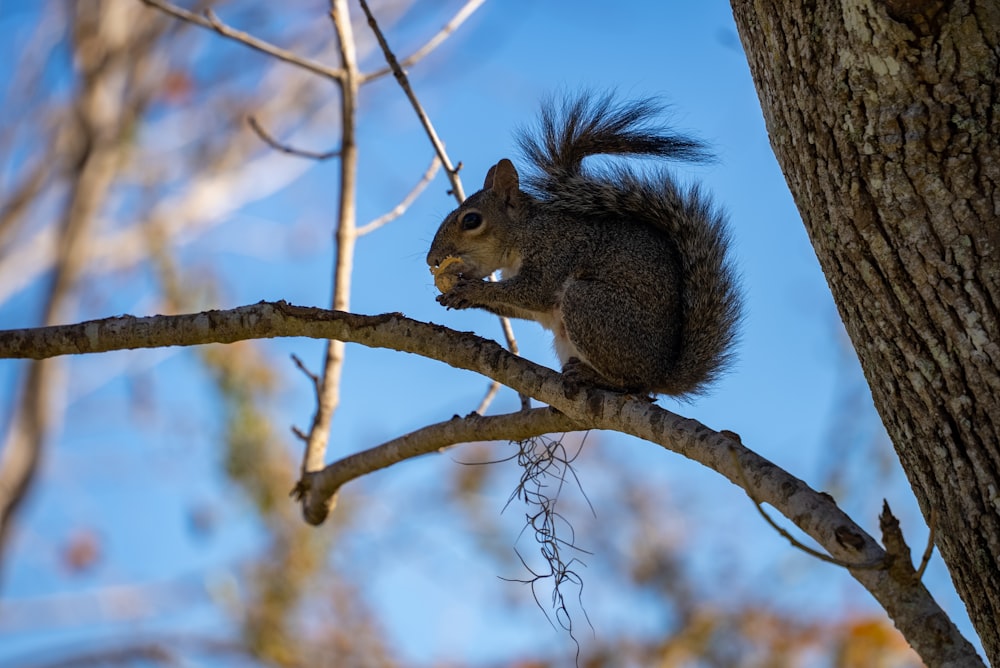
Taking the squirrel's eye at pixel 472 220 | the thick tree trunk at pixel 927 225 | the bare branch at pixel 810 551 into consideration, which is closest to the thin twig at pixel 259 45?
the squirrel's eye at pixel 472 220

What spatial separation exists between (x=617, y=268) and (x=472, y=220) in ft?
2.48

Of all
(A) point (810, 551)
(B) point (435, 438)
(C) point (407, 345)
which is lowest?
(A) point (810, 551)

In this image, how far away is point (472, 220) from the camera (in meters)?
3.93

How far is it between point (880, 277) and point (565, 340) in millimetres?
1570

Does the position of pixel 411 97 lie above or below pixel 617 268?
above

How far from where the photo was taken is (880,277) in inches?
80.7

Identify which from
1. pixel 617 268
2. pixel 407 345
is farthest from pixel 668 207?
pixel 407 345

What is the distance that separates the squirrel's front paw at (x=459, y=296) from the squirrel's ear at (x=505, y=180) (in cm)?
60

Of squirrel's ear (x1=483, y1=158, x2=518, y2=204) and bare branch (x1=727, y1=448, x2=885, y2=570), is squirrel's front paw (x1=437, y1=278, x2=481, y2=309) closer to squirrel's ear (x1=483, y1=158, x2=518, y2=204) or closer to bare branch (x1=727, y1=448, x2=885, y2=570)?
squirrel's ear (x1=483, y1=158, x2=518, y2=204)

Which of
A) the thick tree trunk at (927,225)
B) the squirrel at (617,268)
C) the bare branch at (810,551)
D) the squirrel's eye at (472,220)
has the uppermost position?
the squirrel's eye at (472,220)

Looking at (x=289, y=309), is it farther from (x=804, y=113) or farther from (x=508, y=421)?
(x=804, y=113)

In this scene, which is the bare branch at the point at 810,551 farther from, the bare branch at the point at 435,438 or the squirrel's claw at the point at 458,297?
the squirrel's claw at the point at 458,297

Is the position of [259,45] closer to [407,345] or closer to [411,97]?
[411,97]

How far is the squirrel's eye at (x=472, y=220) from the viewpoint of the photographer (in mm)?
3930
